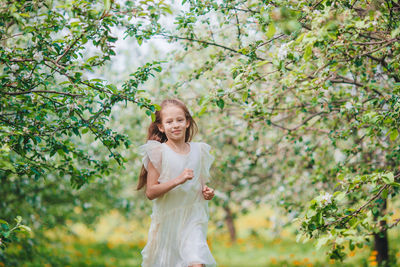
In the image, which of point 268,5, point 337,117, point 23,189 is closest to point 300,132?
point 337,117

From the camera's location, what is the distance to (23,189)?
4992 mm

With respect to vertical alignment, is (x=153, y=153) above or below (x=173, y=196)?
above

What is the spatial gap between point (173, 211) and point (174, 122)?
694 millimetres

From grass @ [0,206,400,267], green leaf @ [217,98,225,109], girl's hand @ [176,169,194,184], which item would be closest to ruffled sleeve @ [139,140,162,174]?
girl's hand @ [176,169,194,184]

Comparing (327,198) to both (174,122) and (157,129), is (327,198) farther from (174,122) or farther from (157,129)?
(157,129)

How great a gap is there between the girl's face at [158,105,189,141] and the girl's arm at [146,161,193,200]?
Answer: 0.95ft

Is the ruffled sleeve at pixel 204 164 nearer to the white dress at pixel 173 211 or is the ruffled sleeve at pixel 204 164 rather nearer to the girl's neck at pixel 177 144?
the white dress at pixel 173 211

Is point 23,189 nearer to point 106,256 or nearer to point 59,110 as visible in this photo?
point 59,110

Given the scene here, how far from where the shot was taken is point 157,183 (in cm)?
310

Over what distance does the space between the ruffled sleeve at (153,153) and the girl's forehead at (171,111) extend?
24cm

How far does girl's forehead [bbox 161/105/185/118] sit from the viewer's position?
10.5 ft

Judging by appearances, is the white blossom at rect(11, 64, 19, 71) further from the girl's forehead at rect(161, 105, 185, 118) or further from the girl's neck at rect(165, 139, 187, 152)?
the girl's neck at rect(165, 139, 187, 152)

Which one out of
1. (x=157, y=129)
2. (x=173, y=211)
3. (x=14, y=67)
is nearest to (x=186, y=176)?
(x=173, y=211)

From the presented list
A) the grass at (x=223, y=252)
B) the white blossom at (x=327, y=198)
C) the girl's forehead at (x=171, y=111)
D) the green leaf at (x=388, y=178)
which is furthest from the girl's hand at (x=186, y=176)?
the grass at (x=223, y=252)
